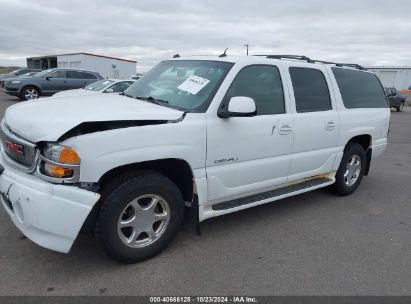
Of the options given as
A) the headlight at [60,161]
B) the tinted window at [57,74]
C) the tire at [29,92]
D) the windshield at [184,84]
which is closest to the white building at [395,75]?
the tinted window at [57,74]

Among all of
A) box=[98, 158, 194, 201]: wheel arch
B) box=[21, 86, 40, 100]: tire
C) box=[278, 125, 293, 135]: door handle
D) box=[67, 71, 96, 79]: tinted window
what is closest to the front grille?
box=[98, 158, 194, 201]: wheel arch

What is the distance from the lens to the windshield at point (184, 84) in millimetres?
3541

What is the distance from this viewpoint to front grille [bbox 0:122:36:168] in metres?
2.87

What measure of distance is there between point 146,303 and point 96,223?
0.73m

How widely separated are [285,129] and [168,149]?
1546 millimetres

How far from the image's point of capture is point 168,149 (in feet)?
10.2

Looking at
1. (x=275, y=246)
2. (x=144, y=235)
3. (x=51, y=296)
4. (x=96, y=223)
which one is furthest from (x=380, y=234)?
(x=51, y=296)

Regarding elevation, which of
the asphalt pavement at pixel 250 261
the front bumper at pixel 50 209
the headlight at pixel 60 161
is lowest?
the asphalt pavement at pixel 250 261

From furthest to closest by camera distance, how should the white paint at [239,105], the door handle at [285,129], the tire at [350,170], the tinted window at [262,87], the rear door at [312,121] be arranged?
the tire at [350,170] < the rear door at [312,121] < the door handle at [285,129] < the tinted window at [262,87] < the white paint at [239,105]

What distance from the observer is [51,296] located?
9.01 ft

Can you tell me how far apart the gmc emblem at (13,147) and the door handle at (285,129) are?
8.32 ft

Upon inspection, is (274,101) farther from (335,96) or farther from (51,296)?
(51,296)

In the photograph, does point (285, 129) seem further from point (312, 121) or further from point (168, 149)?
point (168, 149)

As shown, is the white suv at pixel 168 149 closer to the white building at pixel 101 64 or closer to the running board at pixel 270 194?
the running board at pixel 270 194
